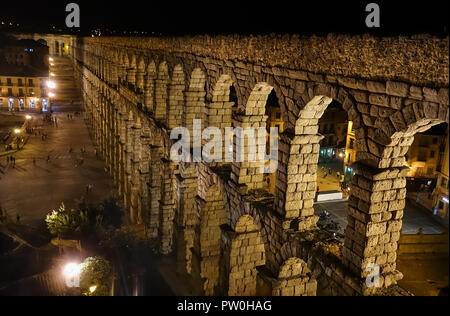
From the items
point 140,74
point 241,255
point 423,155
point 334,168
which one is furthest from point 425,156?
point 241,255

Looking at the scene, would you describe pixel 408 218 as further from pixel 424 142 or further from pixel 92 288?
pixel 92 288

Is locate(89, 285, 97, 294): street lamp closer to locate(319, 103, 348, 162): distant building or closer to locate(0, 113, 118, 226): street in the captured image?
locate(0, 113, 118, 226): street

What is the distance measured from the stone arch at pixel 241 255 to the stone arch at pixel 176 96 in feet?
24.1

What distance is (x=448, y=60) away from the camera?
20.7 ft

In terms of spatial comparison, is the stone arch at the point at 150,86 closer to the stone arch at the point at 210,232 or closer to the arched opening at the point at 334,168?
the stone arch at the point at 210,232

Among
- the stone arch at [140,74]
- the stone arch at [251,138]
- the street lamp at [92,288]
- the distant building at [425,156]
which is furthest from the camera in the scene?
the distant building at [425,156]

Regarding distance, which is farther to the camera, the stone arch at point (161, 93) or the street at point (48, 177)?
the street at point (48, 177)

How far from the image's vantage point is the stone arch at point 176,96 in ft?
62.8

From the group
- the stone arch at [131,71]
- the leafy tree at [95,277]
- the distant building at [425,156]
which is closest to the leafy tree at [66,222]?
the leafy tree at [95,277]

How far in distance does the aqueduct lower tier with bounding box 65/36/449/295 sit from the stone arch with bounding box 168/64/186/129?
0.05 meters

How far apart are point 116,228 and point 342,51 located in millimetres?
22866

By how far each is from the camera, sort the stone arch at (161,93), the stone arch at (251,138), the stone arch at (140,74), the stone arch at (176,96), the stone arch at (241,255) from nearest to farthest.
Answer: the stone arch at (251,138) → the stone arch at (241,255) → the stone arch at (176,96) → the stone arch at (161,93) → the stone arch at (140,74)

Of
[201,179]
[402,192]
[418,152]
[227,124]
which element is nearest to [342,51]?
[402,192]

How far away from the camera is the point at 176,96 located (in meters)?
19.6
